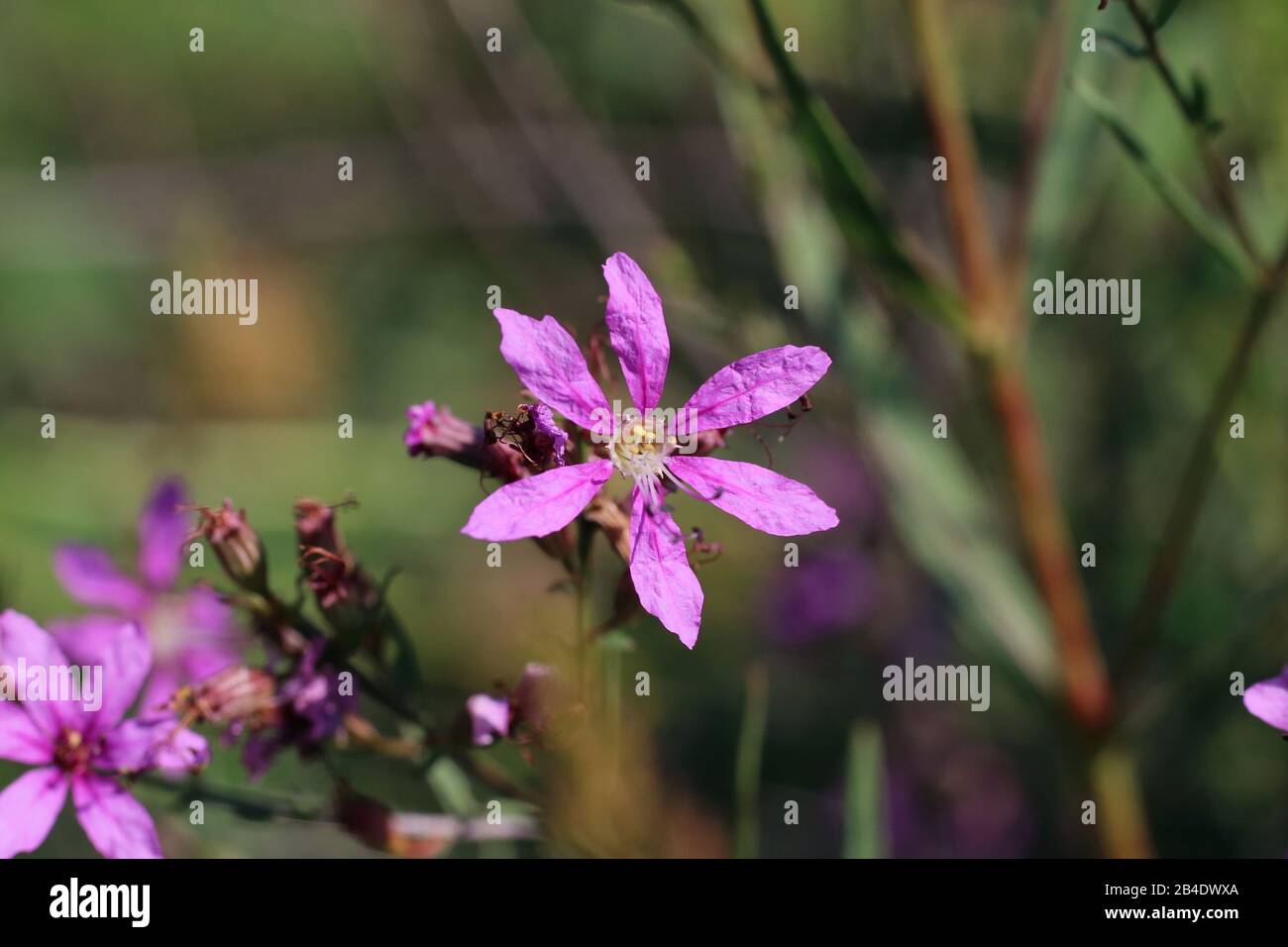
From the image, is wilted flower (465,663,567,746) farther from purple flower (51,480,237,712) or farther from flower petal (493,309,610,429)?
purple flower (51,480,237,712)

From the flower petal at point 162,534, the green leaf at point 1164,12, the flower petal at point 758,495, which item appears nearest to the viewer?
the flower petal at point 758,495

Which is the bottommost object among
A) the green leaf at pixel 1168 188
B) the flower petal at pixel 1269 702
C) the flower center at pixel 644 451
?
the flower petal at pixel 1269 702

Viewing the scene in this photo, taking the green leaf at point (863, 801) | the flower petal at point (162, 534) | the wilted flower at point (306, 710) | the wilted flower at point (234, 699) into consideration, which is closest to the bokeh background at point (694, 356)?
the green leaf at point (863, 801)

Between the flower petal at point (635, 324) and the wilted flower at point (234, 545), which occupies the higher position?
the flower petal at point (635, 324)

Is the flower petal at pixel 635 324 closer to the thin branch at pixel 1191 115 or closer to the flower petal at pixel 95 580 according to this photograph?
the thin branch at pixel 1191 115

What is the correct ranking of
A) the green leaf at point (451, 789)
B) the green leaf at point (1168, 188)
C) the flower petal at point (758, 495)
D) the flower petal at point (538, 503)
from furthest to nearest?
the green leaf at point (451, 789) → the green leaf at point (1168, 188) → the flower petal at point (758, 495) → the flower petal at point (538, 503)
